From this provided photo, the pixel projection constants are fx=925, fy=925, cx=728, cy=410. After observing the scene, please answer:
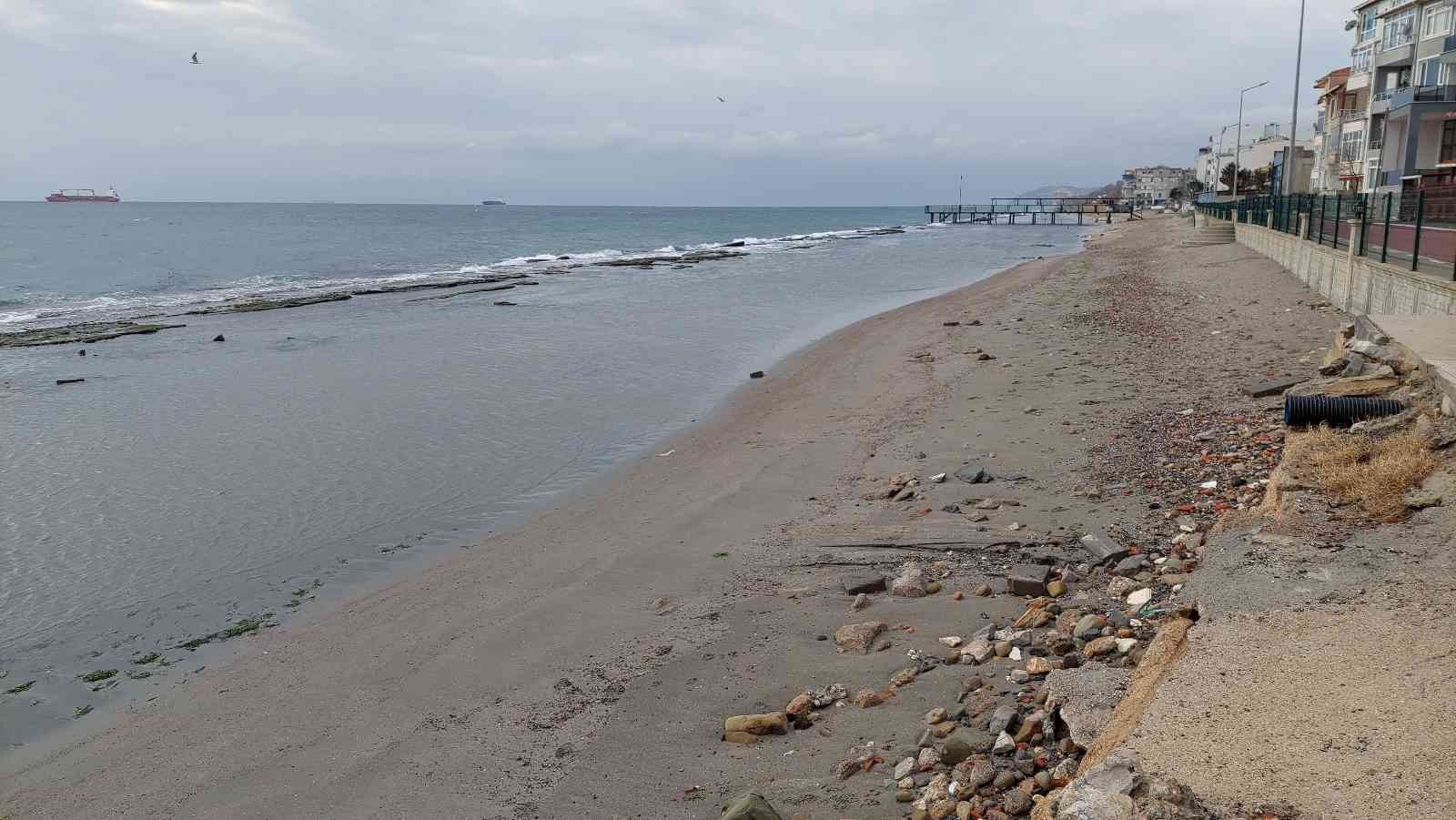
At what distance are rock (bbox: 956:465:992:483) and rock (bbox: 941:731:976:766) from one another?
4.47m

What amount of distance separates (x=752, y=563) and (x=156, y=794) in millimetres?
3979

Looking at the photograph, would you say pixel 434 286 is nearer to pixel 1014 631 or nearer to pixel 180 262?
pixel 180 262

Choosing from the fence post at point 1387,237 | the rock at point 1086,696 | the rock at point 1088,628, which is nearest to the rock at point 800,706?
the rock at point 1086,696

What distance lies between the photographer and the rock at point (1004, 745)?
3904mm

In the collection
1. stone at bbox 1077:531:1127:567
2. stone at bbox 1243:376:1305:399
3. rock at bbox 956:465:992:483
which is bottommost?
rock at bbox 956:465:992:483

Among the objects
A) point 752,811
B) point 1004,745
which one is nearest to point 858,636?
point 1004,745

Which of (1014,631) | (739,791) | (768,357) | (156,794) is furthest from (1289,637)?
(768,357)

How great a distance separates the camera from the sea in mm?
7312

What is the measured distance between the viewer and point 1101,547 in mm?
6180

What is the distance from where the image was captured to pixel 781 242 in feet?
250

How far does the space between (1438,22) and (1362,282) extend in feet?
129

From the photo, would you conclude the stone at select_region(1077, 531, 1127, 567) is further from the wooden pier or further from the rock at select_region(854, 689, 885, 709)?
the wooden pier

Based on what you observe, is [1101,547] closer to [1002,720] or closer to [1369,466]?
[1369,466]

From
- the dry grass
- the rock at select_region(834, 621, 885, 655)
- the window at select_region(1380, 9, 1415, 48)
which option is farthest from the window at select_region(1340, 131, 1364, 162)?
the rock at select_region(834, 621, 885, 655)
